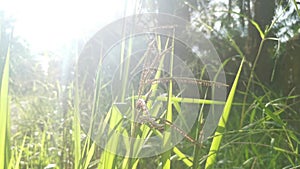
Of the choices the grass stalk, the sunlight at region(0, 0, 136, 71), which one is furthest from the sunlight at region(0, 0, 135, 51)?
the grass stalk

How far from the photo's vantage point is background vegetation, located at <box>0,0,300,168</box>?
0.64 m

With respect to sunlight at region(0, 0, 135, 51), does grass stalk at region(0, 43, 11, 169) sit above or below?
below

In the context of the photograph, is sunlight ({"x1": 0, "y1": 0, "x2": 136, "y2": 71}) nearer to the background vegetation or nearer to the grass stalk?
the background vegetation

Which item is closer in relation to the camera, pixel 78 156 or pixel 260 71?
pixel 78 156

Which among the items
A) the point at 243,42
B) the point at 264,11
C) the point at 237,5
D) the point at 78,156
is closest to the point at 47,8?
the point at 237,5

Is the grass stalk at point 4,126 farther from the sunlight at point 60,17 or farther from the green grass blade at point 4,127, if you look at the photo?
the sunlight at point 60,17

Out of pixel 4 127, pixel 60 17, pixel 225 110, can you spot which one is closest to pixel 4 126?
pixel 4 127

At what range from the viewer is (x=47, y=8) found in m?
1.75

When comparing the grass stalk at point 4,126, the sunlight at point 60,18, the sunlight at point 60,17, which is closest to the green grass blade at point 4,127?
the grass stalk at point 4,126

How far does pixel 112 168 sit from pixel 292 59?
246cm

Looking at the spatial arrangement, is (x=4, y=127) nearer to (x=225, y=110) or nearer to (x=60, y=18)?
(x=225, y=110)

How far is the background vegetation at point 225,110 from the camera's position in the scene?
0.64 m

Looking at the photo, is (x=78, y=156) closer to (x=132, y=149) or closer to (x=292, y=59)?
(x=132, y=149)

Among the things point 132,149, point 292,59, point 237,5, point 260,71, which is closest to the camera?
point 132,149
